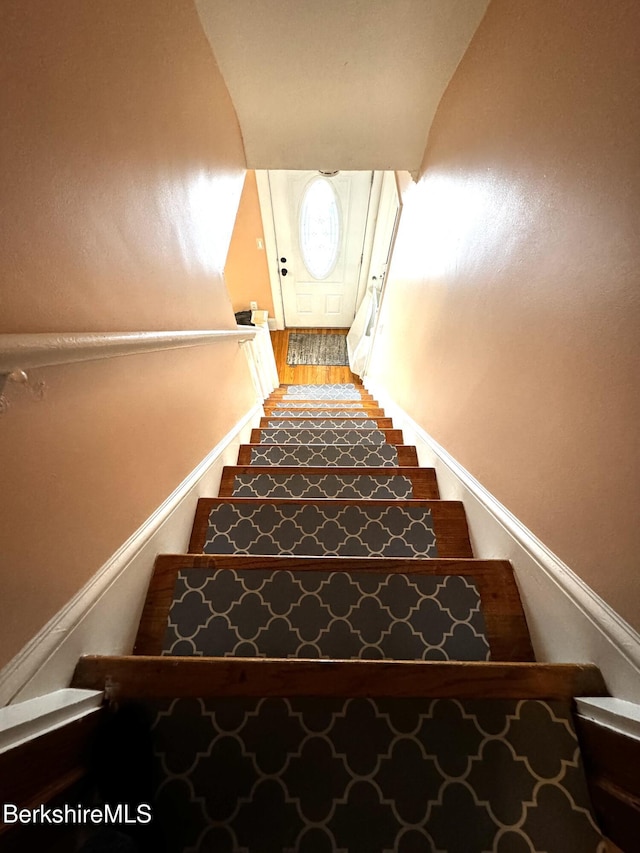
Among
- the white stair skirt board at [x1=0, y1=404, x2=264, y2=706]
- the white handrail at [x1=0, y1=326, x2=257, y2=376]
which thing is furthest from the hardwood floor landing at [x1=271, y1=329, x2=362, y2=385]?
the white handrail at [x1=0, y1=326, x2=257, y2=376]

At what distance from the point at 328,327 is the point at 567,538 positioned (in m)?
5.72

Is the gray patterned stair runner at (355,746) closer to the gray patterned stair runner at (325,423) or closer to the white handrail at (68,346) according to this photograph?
the white handrail at (68,346)

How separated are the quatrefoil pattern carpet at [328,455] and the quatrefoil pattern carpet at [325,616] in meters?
0.96

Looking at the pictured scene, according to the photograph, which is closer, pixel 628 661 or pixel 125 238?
pixel 628 661

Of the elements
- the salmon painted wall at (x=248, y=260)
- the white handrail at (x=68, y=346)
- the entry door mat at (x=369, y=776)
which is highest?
the salmon painted wall at (x=248, y=260)

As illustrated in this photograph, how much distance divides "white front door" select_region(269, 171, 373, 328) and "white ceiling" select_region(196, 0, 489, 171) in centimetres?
217

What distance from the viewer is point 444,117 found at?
1923 mm

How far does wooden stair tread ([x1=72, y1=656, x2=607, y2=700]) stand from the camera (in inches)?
29.9

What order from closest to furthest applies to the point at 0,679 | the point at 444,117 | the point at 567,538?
the point at 0,679, the point at 567,538, the point at 444,117

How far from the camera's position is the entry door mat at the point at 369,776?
26.7 inches

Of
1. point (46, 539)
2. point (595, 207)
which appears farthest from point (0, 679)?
point (595, 207)

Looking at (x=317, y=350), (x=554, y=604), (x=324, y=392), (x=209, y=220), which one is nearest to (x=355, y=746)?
(x=554, y=604)

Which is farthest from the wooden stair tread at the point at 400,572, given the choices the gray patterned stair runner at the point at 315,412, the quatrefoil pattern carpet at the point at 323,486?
the gray patterned stair runner at the point at 315,412

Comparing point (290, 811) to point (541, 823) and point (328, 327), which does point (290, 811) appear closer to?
point (541, 823)
